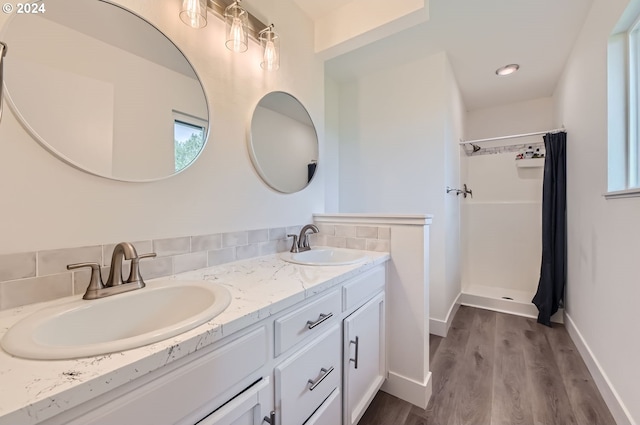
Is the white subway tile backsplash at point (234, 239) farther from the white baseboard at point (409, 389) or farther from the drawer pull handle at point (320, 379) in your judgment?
the white baseboard at point (409, 389)

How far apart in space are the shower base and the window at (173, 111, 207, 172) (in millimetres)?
3144

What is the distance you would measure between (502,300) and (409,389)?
1.93 meters

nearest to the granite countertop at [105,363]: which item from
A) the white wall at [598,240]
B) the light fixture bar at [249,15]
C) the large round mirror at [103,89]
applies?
the large round mirror at [103,89]

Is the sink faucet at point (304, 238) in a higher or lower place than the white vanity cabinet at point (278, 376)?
higher

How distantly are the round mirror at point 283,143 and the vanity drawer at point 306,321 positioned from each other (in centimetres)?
80

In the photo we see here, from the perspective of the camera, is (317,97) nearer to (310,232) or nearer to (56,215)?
(310,232)

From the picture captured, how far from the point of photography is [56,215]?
80 centimetres

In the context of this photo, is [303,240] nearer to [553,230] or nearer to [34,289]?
[34,289]

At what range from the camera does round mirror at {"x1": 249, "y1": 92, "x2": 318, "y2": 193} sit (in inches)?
57.9

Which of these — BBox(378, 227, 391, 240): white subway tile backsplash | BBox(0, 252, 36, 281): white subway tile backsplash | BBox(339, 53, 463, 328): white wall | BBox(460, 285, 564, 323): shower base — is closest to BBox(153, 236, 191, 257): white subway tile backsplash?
BBox(0, 252, 36, 281): white subway tile backsplash

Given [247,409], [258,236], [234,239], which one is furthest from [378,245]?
[247,409]

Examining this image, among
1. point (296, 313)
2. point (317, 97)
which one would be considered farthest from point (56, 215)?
point (317, 97)

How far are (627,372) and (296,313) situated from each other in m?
1.69

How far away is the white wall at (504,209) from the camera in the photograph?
3064 millimetres
